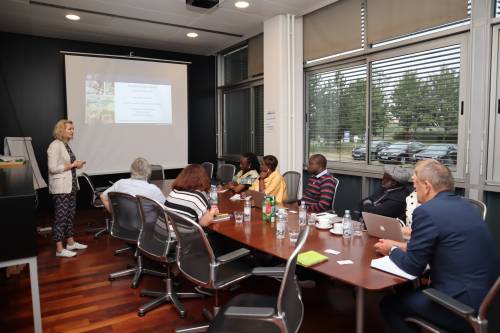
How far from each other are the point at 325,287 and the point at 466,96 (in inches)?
90.7

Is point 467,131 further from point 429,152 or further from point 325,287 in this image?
point 325,287

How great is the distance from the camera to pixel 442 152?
3752 millimetres

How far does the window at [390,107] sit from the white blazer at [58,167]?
137 inches

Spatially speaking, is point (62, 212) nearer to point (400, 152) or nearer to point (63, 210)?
point (63, 210)

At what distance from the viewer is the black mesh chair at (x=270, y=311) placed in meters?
1.57

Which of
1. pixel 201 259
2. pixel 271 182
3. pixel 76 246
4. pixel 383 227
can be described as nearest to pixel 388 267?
pixel 383 227

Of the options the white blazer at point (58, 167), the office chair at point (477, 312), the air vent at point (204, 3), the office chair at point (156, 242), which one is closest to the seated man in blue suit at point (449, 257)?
the office chair at point (477, 312)

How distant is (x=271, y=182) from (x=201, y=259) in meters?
2.02

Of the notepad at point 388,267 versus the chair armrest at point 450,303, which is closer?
the chair armrest at point 450,303

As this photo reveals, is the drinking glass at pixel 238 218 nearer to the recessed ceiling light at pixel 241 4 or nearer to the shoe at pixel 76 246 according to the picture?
the shoe at pixel 76 246

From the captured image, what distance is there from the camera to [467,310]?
1.55m

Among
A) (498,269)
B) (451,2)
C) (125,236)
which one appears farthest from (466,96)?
(125,236)

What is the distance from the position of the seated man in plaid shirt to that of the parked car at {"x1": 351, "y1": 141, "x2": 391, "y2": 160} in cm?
116

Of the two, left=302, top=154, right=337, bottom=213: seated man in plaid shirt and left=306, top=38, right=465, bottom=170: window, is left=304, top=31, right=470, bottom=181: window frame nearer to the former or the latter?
left=306, top=38, right=465, bottom=170: window
